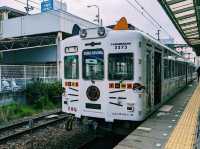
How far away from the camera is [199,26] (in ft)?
58.3

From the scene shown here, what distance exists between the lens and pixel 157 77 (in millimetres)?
10406

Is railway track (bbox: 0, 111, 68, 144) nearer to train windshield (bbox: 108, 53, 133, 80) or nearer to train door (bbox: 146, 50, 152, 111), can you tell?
train windshield (bbox: 108, 53, 133, 80)

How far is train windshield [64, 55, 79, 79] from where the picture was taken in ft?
29.0

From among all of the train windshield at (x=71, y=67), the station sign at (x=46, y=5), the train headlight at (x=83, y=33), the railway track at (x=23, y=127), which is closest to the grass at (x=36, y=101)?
the railway track at (x=23, y=127)

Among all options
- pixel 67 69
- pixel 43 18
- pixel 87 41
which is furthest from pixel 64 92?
pixel 43 18

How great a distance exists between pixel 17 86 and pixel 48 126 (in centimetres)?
605

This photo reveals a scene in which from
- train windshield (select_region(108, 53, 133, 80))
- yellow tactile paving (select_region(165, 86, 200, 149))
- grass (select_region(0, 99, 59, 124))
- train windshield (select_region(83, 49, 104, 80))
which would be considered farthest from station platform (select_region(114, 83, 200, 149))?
grass (select_region(0, 99, 59, 124))

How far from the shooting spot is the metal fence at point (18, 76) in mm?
16141

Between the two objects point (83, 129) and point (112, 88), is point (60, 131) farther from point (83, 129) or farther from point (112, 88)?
point (112, 88)

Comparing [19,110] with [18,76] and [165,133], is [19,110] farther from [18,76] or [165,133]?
[165,133]

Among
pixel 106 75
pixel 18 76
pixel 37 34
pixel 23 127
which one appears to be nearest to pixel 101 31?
pixel 106 75

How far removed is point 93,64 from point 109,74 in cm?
61

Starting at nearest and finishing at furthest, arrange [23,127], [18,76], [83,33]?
[83,33] < [23,127] < [18,76]

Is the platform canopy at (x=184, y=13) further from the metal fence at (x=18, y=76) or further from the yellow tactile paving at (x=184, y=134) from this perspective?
the metal fence at (x=18, y=76)
